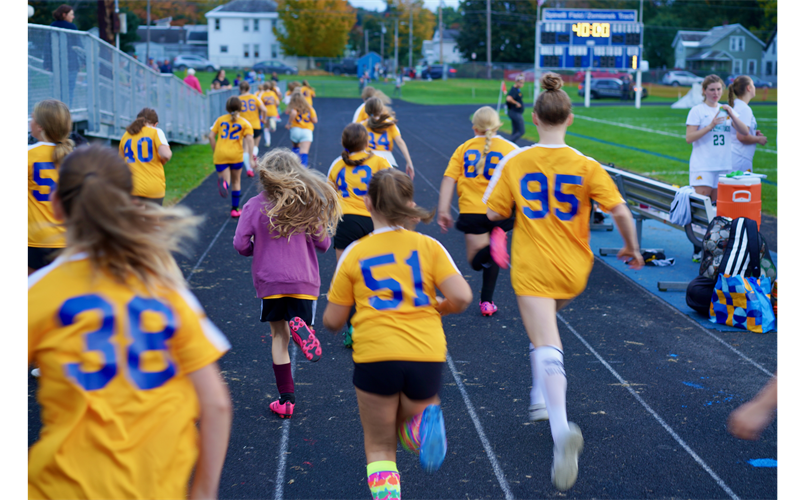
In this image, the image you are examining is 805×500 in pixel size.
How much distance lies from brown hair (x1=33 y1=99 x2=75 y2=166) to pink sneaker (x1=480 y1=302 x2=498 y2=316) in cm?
394

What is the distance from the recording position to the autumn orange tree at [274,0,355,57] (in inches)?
3295

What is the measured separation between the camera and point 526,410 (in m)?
5.05

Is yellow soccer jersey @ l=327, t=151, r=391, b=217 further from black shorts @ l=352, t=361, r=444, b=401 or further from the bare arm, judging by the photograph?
the bare arm

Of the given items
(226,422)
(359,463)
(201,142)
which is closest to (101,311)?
(226,422)

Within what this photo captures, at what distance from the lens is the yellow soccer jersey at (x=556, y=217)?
4.17 meters

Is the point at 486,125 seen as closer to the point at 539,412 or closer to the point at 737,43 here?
the point at 539,412

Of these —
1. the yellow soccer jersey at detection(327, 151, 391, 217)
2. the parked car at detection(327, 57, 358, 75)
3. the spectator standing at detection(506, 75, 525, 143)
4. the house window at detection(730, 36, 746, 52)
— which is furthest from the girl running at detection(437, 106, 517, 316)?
the house window at detection(730, 36, 746, 52)

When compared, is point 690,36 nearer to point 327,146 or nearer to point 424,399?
point 327,146

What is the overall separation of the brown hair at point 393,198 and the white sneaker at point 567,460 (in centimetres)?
130

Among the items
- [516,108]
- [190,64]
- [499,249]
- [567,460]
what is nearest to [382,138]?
[499,249]

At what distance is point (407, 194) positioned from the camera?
3.43m

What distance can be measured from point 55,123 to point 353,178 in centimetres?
231

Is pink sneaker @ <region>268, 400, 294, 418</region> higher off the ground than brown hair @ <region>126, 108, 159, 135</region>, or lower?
lower

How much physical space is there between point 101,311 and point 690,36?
329ft
